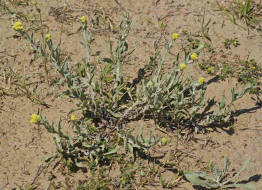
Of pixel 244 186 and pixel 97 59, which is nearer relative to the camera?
pixel 244 186

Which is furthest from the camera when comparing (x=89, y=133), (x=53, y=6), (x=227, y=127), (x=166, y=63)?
(x=53, y=6)

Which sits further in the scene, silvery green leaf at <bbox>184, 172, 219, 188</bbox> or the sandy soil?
the sandy soil

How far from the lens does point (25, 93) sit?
3203 mm

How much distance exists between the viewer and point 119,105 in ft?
10.6

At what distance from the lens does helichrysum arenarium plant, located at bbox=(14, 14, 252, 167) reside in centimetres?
279

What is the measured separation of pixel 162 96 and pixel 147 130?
37cm

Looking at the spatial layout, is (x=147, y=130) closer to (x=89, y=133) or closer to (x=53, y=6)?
(x=89, y=133)

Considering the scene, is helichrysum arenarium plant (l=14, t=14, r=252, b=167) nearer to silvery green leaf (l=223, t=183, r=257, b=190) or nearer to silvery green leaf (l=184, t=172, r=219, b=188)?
silvery green leaf (l=184, t=172, r=219, b=188)

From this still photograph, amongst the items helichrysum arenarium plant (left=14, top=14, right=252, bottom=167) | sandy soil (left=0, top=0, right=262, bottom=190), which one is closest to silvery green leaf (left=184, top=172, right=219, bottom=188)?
sandy soil (left=0, top=0, right=262, bottom=190)

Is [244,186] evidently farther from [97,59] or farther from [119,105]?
[97,59]

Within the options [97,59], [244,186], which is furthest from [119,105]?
[244,186]

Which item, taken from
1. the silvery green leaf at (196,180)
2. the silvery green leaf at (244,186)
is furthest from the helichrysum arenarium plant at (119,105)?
the silvery green leaf at (244,186)

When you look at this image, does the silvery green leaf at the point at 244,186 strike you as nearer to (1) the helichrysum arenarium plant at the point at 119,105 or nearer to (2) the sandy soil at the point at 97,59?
(2) the sandy soil at the point at 97,59

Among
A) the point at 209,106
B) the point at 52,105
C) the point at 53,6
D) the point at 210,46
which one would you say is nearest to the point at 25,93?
the point at 52,105
